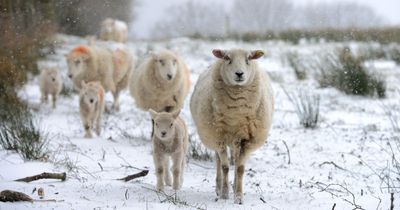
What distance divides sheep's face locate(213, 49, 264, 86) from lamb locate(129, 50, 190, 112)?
10.8 feet

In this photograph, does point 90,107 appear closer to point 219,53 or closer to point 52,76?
point 52,76

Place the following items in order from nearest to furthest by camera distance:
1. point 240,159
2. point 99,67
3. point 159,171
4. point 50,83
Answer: point 240,159 < point 159,171 < point 99,67 < point 50,83

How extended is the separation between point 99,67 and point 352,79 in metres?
4.90

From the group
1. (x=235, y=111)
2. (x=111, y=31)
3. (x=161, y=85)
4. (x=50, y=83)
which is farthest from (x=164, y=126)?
(x=111, y=31)

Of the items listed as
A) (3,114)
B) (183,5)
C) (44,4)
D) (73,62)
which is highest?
(183,5)

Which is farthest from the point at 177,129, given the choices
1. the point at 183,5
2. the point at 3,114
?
the point at 183,5

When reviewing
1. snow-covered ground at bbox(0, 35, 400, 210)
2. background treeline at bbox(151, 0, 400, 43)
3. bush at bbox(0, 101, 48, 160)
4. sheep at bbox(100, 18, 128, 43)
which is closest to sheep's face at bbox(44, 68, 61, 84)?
snow-covered ground at bbox(0, 35, 400, 210)

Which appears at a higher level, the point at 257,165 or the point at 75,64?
the point at 75,64

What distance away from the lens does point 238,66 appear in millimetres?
4762

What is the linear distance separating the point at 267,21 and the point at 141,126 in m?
33.4

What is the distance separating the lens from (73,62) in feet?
32.9

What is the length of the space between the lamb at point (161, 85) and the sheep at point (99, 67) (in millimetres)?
1845

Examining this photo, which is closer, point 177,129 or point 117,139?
point 177,129

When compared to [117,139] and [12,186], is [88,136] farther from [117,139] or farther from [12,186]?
[12,186]
